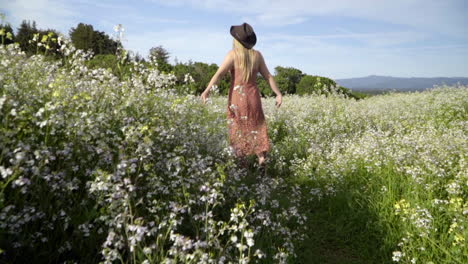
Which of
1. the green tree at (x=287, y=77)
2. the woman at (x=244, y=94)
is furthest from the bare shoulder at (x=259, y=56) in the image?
the green tree at (x=287, y=77)

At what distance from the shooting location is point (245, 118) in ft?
21.1

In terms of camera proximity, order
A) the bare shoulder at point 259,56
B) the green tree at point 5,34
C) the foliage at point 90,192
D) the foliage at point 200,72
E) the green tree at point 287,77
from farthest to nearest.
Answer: the green tree at point 287,77
the foliage at point 200,72
the bare shoulder at point 259,56
the green tree at point 5,34
the foliage at point 90,192

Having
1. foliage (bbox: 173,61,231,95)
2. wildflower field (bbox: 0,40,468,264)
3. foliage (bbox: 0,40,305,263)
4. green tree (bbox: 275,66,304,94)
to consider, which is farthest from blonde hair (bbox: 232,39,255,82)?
green tree (bbox: 275,66,304,94)

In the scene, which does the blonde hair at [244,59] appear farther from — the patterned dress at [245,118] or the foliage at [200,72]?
the foliage at [200,72]

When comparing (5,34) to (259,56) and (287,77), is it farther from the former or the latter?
→ (287,77)

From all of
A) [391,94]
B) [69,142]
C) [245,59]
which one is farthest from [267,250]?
[391,94]

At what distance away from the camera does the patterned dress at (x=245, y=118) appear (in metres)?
6.42

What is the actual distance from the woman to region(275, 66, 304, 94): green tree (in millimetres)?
15028

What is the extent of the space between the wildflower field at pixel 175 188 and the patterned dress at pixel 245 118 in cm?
36

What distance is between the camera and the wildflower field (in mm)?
2678

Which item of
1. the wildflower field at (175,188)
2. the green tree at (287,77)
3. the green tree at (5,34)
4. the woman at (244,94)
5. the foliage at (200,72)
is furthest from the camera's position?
the green tree at (287,77)

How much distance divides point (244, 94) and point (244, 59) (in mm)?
706

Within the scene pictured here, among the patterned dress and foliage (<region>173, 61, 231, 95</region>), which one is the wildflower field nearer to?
the patterned dress

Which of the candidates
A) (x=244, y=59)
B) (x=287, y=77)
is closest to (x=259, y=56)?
(x=244, y=59)
